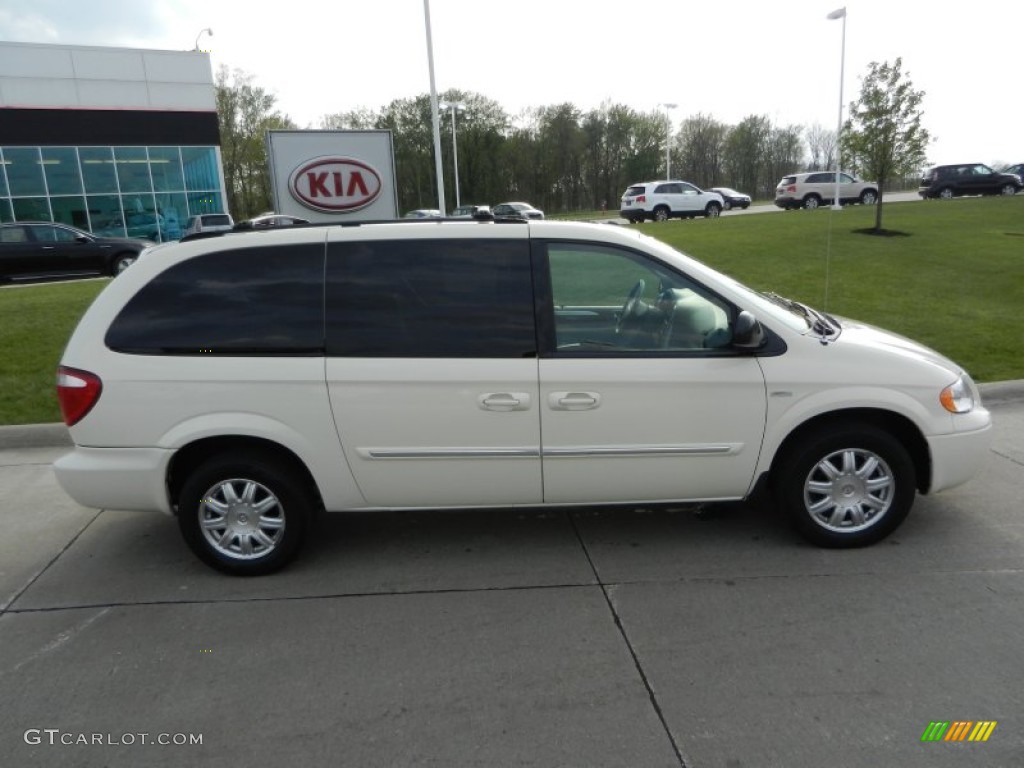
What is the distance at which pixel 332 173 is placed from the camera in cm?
908

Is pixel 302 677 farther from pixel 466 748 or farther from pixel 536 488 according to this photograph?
pixel 536 488

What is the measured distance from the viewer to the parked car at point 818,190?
30828 mm

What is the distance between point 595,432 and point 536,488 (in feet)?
1.43

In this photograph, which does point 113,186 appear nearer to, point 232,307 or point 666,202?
point 666,202

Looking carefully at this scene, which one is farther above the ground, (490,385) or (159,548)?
(490,385)

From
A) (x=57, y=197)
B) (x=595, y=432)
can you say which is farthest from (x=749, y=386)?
(x=57, y=197)

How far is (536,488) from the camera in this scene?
12.6ft

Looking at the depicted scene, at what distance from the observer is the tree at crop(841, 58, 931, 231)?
1808 centimetres

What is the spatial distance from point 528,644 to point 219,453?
6.19ft

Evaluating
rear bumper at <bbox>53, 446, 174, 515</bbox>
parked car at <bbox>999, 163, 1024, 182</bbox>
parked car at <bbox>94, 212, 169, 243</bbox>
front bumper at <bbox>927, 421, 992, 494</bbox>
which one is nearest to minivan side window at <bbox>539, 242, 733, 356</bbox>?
front bumper at <bbox>927, 421, 992, 494</bbox>

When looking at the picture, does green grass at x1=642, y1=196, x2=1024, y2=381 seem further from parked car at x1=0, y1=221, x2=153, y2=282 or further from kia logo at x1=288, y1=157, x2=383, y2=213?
parked car at x1=0, y1=221, x2=153, y2=282

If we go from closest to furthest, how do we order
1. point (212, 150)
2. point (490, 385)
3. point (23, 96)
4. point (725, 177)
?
point (490, 385) → point (23, 96) → point (212, 150) → point (725, 177)

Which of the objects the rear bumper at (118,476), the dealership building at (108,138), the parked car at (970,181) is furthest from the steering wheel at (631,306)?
the parked car at (970,181)

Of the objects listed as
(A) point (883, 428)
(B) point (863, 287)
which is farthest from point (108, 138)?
(A) point (883, 428)
